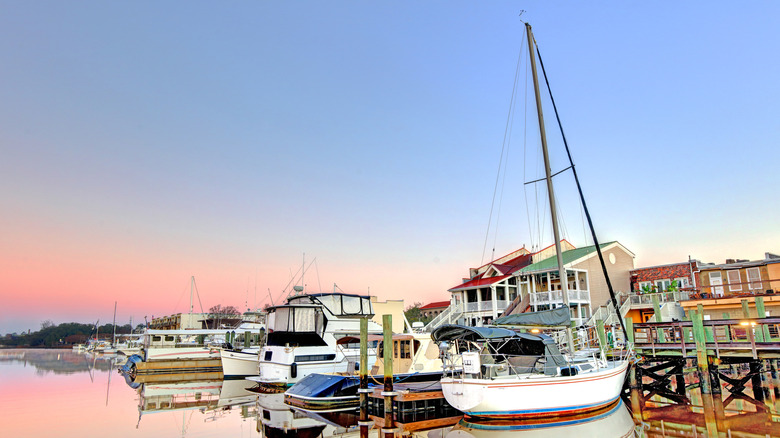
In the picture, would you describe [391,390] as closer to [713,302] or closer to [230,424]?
[230,424]

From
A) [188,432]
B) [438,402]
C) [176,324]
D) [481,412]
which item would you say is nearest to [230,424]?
[188,432]

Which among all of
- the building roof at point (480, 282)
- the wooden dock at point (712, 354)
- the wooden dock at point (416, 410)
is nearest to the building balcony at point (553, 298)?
the building roof at point (480, 282)

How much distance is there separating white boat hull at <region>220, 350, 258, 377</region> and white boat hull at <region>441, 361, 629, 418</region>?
65.7 feet

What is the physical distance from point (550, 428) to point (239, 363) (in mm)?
23165

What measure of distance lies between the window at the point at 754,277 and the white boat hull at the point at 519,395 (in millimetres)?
24419

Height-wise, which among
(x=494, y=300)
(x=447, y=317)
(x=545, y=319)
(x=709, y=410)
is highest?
(x=494, y=300)

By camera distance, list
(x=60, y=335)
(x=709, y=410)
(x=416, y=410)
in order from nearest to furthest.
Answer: (x=416, y=410) < (x=709, y=410) < (x=60, y=335)

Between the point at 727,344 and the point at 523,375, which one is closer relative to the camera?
the point at 523,375

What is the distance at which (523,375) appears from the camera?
16.1m

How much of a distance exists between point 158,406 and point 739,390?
88.3 ft

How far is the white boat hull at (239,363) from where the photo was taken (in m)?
32.2

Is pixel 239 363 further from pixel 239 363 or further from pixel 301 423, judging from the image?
pixel 301 423

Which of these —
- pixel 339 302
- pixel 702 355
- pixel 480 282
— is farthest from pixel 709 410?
pixel 480 282

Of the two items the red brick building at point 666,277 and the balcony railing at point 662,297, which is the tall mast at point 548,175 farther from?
the red brick building at point 666,277
